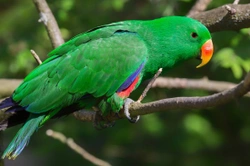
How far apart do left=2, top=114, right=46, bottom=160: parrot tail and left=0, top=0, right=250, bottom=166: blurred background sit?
1.51 m

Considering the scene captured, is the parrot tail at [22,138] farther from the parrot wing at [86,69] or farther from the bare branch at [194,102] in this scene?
the bare branch at [194,102]

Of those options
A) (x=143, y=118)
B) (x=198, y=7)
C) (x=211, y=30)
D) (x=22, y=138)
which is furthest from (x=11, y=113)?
(x=143, y=118)

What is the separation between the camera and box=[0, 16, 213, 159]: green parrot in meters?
3.36

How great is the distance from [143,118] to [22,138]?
8.15 ft

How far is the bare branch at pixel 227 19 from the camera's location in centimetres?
342

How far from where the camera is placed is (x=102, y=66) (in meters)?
3.49

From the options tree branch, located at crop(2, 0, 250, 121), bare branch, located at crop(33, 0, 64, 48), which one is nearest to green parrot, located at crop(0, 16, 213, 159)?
tree branch, located at crop(2, 0, 250, 121)

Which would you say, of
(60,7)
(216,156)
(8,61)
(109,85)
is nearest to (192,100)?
(109,85)

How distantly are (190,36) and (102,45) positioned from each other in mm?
549

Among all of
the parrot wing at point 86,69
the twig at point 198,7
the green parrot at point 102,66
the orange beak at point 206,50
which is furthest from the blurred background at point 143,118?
the parrot wing at point 86,69

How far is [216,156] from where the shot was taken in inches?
232

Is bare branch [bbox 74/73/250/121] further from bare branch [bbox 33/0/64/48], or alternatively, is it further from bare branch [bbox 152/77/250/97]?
bare branch [bbox 152/77/250/97]

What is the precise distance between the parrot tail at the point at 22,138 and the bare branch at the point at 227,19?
3.90 feet

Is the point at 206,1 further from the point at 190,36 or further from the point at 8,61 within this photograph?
the point at 8,61
